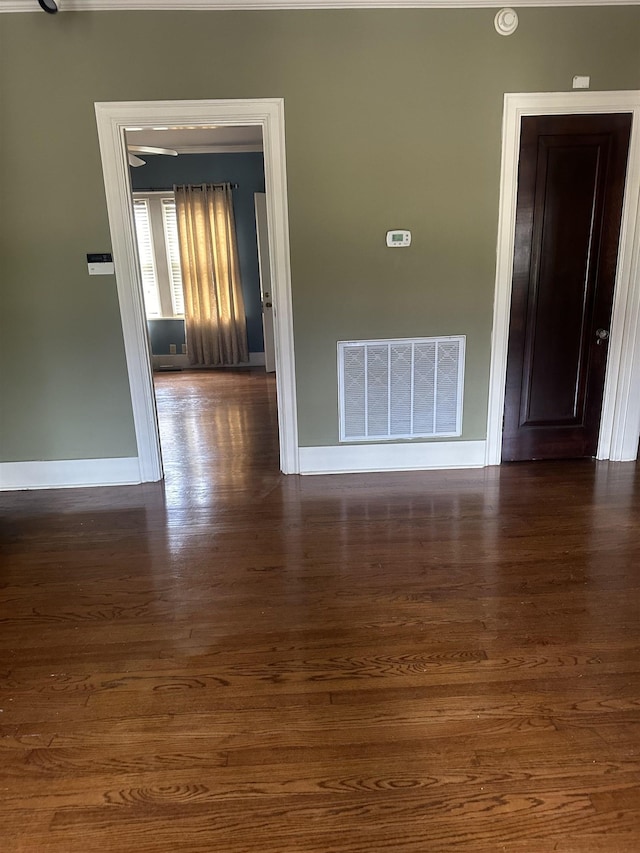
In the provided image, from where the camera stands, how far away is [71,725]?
5.99ft

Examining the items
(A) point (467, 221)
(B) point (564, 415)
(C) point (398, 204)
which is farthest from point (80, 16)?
(B) point (564, 415)

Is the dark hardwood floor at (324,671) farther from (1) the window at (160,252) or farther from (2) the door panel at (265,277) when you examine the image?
(1) the window at (160,252)

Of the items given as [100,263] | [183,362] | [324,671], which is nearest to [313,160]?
[100,263]

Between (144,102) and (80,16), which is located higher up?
(80,16)

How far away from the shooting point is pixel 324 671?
80.1 inches

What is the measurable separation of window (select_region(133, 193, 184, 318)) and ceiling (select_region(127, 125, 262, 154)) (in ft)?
2.28

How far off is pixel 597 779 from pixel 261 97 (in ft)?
11.3

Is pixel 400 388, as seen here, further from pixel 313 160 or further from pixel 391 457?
pixel 313 160

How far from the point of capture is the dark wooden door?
3369 mm

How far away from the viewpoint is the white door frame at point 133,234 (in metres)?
3.17

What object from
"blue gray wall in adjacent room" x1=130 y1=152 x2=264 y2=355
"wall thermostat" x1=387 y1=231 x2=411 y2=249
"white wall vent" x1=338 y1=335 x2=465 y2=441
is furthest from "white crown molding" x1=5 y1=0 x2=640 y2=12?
"blue gray wall in adjacent room" x1=130 y1=152 x2=264 y2=355

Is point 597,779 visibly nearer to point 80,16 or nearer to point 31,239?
point 31,239

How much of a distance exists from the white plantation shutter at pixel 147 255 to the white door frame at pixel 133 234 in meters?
4.36

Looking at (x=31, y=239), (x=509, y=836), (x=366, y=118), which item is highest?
(x=366, y=118)
